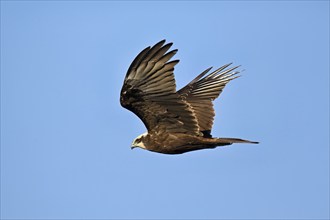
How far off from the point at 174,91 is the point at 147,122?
1.12 meters

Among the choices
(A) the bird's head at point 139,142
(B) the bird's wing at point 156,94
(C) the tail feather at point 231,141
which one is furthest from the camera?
(A) the bird's head at point 139,142

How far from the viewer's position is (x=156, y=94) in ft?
43.9

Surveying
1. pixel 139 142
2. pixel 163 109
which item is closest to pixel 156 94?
pixel 163 109

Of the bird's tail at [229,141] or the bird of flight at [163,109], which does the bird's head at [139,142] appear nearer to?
the bird of flight at [163,109]

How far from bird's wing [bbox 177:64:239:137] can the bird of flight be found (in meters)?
0.02

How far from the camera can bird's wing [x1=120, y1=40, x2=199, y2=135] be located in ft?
41.6

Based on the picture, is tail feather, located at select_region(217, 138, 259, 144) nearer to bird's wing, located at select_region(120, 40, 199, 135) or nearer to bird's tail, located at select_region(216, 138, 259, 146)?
bird's tail, located at select_region(216, 138, 259, 146)

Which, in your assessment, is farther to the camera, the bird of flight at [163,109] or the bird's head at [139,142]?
the bird's head at [139,142]

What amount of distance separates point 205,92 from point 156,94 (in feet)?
9.23

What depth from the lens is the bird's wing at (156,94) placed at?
41.6 ft

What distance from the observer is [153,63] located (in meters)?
12.7

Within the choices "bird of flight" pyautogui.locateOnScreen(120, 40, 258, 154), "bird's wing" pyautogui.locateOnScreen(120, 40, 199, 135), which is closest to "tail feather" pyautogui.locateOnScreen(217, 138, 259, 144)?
"bird of flight" pyautogui.locateOnScreen(120, 40, 258, 154)

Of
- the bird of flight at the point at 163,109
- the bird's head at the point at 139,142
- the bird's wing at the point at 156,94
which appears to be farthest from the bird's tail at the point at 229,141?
the bird's head at the point at 139,142

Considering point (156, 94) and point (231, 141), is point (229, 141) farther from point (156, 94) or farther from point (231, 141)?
point (156, 94)
